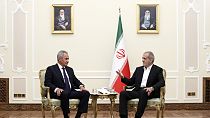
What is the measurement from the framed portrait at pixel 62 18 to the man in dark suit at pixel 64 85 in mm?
2558

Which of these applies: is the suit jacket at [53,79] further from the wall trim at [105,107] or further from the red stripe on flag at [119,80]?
the wall trim at [105,107]

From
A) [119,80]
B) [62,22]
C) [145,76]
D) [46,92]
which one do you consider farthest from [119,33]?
[46,92]

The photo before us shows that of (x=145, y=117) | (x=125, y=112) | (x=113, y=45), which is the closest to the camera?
(x=125, y=112)

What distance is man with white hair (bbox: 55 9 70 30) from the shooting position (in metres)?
9.07

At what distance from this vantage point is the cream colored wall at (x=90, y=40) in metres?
9.10

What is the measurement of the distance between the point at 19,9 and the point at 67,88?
130 inches

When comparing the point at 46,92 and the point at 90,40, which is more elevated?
the point at 90,40

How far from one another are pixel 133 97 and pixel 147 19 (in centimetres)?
307

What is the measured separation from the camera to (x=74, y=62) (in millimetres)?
9133

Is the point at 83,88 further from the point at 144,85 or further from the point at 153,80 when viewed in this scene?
the point at 153,80

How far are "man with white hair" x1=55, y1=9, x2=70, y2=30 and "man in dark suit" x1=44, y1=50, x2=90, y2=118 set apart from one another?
8.43 feet

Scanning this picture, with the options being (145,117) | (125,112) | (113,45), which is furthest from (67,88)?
(113,45)

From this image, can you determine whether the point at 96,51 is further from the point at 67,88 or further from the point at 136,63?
the point at 67,88

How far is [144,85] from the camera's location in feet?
21.8
